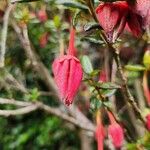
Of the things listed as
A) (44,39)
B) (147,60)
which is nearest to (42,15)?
(44,39)

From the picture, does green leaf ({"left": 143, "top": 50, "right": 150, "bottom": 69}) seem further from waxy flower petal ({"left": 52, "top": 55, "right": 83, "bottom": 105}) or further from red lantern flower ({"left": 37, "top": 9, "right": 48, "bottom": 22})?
red lantern flower ({"left": 37, "top": 9, "right": 48, "bottom": 22})

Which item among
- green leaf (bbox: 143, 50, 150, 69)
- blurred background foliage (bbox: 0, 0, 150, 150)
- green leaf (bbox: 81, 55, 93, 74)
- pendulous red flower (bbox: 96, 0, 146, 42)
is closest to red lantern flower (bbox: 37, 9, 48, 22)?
blurred background foliage (bbox: 0, 0, 150, 150)

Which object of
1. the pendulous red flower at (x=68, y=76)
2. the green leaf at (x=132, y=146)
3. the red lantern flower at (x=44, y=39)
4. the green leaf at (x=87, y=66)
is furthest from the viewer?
the red lantern flower at (x=44, y=39)

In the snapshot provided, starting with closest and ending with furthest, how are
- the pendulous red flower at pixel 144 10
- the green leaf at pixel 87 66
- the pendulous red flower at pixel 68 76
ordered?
1. the pendulous red flower at pixel 144 10
2. the pendulous red flower at pixel 68 76
3. the green leaf at pixel 87 66

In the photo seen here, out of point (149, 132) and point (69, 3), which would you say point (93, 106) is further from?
point (69, 3)

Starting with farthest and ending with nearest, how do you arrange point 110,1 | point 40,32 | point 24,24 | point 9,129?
point 9,129 < point 40,32 < point 24,24 < point 110,1

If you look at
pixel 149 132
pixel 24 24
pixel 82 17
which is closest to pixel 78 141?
pixel 24 24

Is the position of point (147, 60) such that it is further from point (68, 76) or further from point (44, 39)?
point (44, 39)

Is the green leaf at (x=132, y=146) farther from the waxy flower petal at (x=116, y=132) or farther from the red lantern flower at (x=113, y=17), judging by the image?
the red lantern flower at (x=113, y=17)

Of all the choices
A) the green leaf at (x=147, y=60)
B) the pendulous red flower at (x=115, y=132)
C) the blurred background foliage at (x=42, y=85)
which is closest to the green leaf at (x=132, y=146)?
the pendulous red flower at (x=115, y=132)
